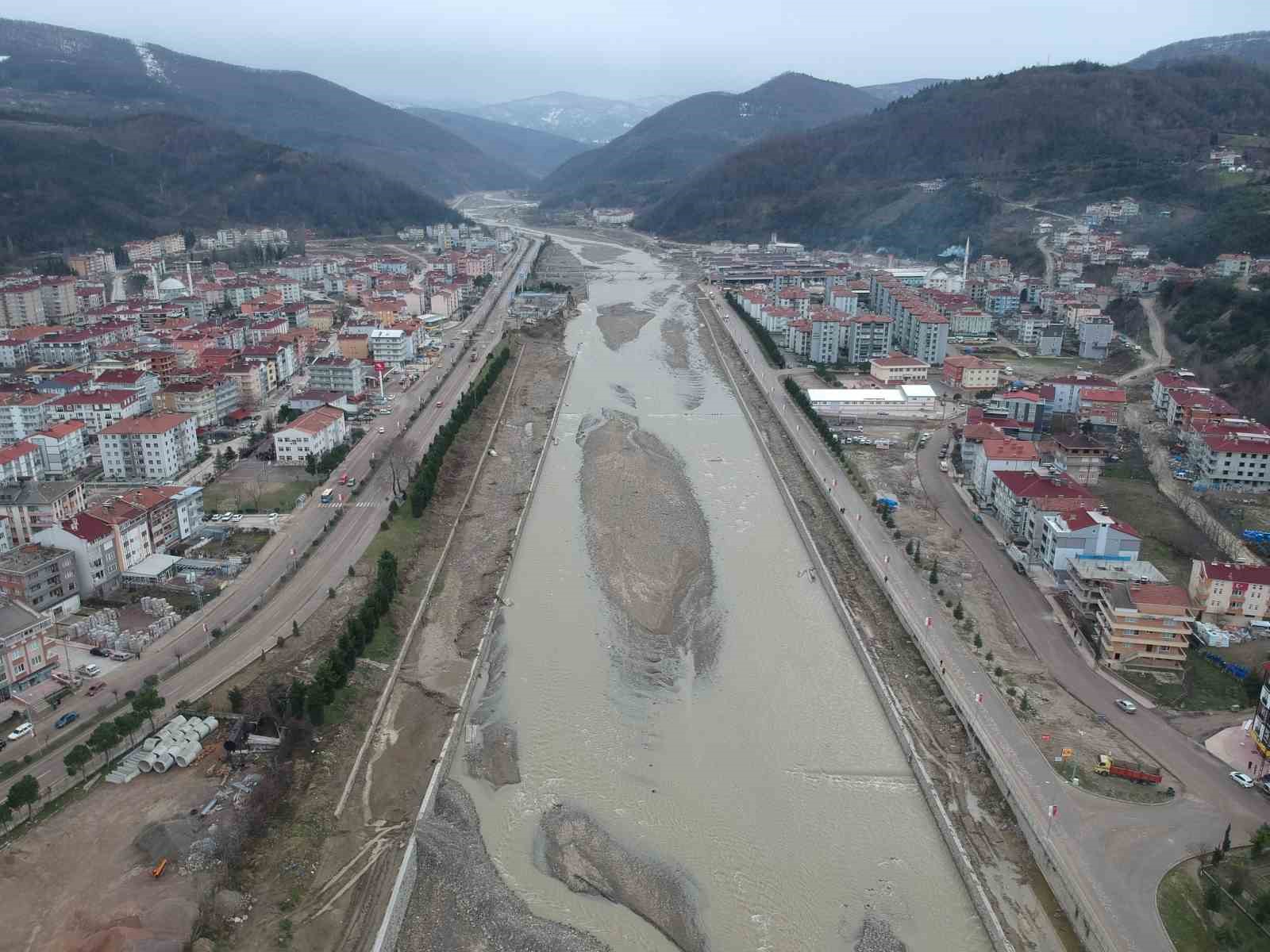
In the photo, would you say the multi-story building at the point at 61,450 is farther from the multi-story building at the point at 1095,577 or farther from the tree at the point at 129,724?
the multi-story building at the point at 1095,577

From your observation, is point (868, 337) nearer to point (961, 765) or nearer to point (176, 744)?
point (961, 765)

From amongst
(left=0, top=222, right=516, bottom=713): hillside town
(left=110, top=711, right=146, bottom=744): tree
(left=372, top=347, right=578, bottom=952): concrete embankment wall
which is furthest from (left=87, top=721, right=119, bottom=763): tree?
(left=372, top=347, right=578, bottom=952): concrete embankment wall

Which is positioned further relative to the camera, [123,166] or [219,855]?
[123,166]

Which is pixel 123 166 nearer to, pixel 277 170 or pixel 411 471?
pixel 277 170

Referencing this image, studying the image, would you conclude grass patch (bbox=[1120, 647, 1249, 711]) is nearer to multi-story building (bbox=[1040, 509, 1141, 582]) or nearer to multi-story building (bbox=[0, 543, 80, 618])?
multi-story building (bbox=[1040, 509, 1141, 582])

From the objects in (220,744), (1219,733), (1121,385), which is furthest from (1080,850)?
(1121,385)
